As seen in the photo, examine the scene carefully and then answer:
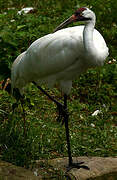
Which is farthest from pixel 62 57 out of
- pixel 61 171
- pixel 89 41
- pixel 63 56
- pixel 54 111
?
pixel 54 111

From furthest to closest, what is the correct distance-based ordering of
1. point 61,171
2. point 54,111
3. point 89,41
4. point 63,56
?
point 54,111, point 63,56, point 61,171, point 89,41

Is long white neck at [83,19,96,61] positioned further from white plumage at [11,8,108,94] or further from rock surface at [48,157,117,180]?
rock surface at [48,157,117,180]

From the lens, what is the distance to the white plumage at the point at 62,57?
5.24 m

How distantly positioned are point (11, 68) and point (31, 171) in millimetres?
1373

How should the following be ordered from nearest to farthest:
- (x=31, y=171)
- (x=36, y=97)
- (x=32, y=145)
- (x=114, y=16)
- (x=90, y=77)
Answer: (x=31, y=171) → (x=32, y=145) → (x=36, y=97) → (x=90, y=77) → (x=114, y=16)

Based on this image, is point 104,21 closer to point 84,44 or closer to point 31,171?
point 84,44

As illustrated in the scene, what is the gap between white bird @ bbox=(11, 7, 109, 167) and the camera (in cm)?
524

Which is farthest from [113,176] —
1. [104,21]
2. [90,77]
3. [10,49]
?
[104,21]

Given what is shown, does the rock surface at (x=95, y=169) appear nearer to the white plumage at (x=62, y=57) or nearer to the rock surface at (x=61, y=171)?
the rock surface at (x=61, y=171)

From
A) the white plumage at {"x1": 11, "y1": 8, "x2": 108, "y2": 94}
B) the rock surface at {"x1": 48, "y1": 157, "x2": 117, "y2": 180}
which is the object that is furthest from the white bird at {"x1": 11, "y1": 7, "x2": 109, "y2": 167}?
the rock surface at {"x1": 48, "y1": 157, "x2": 117, "y2": 180}

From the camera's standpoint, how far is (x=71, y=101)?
300 inches

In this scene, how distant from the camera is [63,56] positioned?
552 centimetres

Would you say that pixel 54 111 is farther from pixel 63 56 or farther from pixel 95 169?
pixel 95 169

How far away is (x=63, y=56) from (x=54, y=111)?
6.04ft
